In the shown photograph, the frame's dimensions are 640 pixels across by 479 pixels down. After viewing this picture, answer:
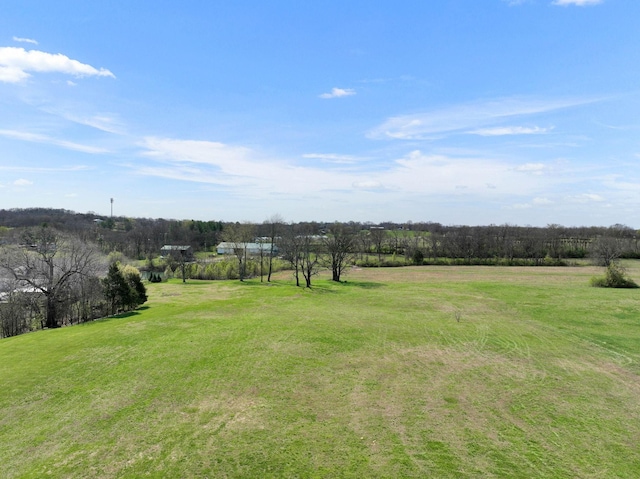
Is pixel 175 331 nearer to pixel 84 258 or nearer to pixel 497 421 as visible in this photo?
pixel 84 258

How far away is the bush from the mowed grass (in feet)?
75.6

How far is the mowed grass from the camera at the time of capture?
35.4 ft

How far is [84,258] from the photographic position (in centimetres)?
3488

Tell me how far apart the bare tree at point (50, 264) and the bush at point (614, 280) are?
63615 mm

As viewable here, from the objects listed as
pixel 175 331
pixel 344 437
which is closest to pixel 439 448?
pixel 344 437

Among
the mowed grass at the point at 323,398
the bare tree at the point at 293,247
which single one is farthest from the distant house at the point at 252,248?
the mowed grass at the point at 323,398

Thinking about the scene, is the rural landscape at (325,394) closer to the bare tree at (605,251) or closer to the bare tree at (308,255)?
the bare tree at (308,255)

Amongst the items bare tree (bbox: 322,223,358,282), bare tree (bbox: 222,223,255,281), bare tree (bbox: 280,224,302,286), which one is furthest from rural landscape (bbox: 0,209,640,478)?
bare tree (bbox: 222,223,255,281)

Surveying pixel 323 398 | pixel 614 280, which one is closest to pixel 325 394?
pixel 323 398

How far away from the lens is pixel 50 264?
32125 millimetres

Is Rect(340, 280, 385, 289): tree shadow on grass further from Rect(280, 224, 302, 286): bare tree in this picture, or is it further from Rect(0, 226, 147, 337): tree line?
Rect(0, 226, 147, 337): tree line

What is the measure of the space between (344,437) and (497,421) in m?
5.92

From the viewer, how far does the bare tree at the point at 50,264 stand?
31.2 metres

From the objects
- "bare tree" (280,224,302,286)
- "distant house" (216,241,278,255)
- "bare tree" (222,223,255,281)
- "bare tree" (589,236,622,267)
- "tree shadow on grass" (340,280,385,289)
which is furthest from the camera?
"bare tree" (589,236,622,267)
